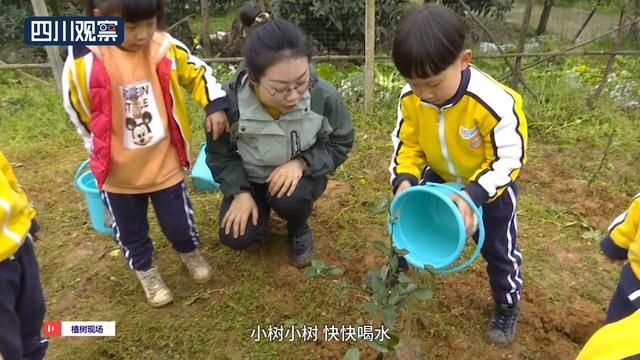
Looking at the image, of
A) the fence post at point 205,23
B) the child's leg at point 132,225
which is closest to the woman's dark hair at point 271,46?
the child's leg at point 132,225

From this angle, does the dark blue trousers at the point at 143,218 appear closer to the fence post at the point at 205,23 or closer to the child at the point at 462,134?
the child at the point at 462,134

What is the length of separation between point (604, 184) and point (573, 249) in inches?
27.4

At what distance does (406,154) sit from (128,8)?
39.8 inches

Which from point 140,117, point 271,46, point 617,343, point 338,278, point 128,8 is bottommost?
point 338,278

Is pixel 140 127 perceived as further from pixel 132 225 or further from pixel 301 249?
pixel 301 249

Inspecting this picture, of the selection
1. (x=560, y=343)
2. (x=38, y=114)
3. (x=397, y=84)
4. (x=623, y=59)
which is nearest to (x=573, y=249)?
(x=560, y=343)

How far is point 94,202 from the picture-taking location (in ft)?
8.22

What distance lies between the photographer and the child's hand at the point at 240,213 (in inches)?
84.4

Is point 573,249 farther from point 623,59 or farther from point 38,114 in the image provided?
point 38,114

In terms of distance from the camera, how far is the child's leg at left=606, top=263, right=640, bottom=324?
54.9 inches

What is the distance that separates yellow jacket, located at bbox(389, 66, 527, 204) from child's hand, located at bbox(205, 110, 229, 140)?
0.67m

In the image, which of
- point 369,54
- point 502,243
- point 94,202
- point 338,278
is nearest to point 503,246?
point 502,243

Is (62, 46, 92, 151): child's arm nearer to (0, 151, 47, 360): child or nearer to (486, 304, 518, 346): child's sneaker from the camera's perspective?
(0, 151, 47, 360): child

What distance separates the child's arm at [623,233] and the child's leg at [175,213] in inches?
58.5
